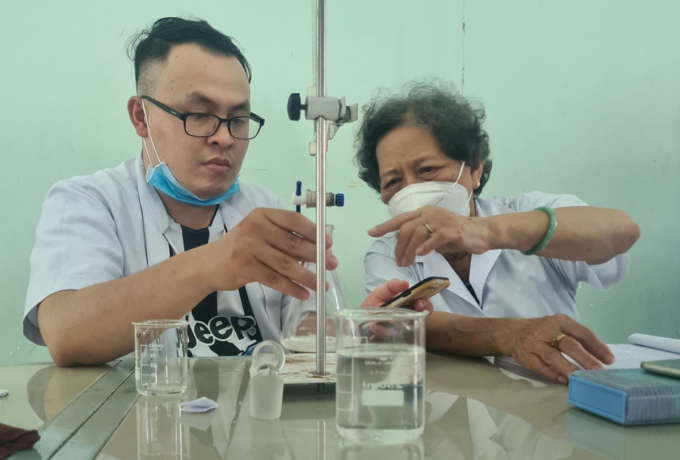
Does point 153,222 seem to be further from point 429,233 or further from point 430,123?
point 430,123

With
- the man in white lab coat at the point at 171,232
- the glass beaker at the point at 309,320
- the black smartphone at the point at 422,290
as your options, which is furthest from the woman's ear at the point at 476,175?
the glass beaker at the point at 309,320

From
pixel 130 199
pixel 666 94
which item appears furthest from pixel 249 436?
pixel 666 94

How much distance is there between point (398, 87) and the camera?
2199 mm

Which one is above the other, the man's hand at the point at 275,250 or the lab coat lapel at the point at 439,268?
the man's hand at the point at 275,250

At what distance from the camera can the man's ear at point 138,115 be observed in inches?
63.9

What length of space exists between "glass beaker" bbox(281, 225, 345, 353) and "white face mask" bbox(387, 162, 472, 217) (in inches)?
32.3

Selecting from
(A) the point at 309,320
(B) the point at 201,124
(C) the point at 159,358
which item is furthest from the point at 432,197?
(C) the point at 159,358

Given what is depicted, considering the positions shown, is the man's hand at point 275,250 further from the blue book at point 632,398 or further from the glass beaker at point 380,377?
the blue book at point 632,398

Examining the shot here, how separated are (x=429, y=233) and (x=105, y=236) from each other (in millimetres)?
723

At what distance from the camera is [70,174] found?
205 cm

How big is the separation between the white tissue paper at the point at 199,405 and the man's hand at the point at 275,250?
0.21 metres

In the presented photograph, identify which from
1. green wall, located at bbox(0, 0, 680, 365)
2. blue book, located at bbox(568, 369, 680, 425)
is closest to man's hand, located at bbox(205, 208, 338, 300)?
blue book, located at bbox(568, 369, 680, 425)

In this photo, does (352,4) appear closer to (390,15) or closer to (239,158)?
(390,15)

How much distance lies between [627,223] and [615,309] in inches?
44.1
